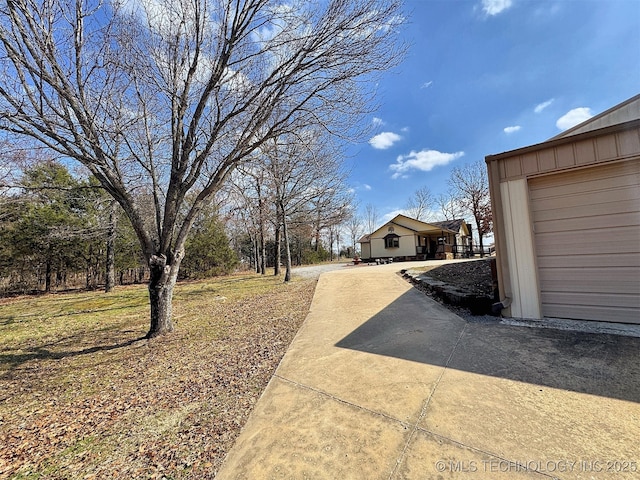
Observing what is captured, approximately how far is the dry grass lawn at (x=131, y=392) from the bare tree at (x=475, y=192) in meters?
24.3

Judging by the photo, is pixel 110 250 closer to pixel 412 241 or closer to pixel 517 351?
pixel 517 351

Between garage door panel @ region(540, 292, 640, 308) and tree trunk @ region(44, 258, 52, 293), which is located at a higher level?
tree trunk @ region(44, 258, 52, 293)

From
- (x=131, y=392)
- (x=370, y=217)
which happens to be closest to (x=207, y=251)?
(x=131, y=392)

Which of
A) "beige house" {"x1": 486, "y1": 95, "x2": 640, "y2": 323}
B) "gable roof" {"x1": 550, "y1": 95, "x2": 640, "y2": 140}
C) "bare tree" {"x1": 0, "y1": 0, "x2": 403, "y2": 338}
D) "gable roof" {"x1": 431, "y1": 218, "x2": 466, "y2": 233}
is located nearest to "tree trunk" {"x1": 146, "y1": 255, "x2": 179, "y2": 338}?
"bare tree" {"x1": 0, "y1": 0, "x2": 403, "y2": 338}

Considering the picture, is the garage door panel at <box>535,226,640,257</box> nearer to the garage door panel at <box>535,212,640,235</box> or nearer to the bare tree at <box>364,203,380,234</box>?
the garage door panel at <box>535,212,640,235</box>

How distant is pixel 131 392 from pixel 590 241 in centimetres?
630

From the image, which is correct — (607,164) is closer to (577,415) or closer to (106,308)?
(577,415)

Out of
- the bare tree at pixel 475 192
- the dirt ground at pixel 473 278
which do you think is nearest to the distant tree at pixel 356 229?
the bare tree at pixel 475 192

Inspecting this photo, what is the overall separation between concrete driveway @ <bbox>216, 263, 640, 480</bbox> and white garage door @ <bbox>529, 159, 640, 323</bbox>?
75cm

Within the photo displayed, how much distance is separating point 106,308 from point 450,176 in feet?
95.4

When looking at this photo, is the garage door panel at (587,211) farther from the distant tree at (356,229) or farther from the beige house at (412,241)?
the distant tree at (356,229)

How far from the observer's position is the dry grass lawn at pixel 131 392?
193 cm

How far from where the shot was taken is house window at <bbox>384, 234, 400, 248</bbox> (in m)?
23.6

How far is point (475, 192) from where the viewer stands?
25203mm
